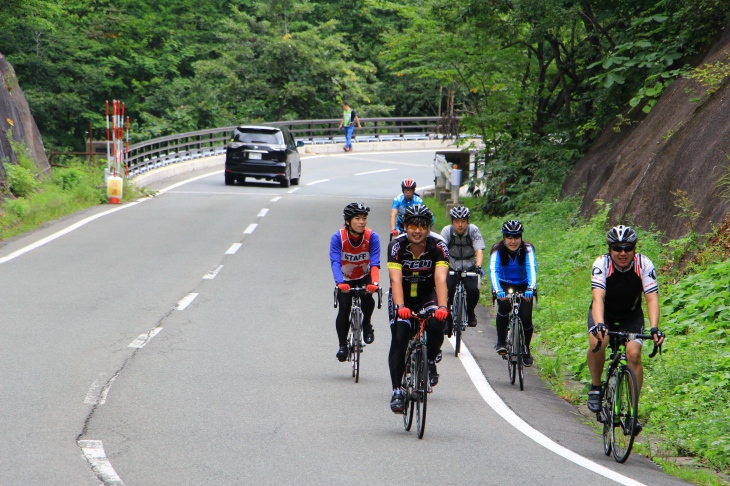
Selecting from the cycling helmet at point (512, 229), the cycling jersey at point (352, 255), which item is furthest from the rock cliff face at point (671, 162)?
the cycling jersey at point (352, 255)

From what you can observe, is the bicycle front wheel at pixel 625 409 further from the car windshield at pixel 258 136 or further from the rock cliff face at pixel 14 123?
the car windshield at pixel 258 136

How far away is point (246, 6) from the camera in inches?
2046

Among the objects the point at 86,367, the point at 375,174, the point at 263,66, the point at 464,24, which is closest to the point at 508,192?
the point at 464,24

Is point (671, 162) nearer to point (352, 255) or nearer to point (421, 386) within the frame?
point (352, 255)

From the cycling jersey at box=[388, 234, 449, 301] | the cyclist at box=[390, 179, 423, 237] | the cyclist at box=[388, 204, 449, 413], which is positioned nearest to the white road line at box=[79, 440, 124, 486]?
the cyclist at box=[388, 204, 449, 413]

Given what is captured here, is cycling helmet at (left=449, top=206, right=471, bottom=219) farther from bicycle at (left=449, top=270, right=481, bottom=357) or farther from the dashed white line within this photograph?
the dashed white line

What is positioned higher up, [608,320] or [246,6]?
[246,6]

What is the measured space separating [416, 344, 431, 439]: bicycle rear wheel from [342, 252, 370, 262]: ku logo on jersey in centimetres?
222

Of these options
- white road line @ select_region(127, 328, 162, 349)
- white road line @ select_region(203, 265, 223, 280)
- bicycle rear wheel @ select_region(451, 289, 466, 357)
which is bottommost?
white road line @ select_region(203, 265, 223, 280)

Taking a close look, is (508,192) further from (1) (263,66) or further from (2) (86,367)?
(1) (263,66)

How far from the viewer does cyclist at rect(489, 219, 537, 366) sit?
970 centimetres

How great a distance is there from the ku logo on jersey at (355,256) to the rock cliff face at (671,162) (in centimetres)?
481

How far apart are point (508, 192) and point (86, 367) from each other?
45.3 ft

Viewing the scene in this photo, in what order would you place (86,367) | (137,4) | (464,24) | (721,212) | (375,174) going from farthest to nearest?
(137,4), (375,174), (464,24), (721,212), (86,367)
